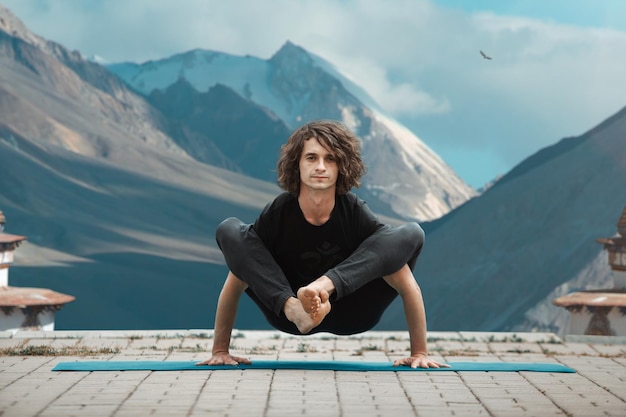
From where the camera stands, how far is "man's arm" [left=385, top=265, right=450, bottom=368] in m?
7.45

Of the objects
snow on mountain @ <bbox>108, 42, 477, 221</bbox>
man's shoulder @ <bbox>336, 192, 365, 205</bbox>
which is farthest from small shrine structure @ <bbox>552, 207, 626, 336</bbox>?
snow on mountain @ <bbox>108, 42, 477, 221</bbox>

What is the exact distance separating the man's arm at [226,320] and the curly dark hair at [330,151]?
2.39 feet

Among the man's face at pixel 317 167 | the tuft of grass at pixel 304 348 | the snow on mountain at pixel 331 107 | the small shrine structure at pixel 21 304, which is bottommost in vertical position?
the small shrine structure at pixel 21 304

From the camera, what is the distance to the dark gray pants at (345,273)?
7.14 meters

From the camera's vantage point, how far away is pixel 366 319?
7.57m

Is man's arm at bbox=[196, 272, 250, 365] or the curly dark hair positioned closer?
the curly dark hair

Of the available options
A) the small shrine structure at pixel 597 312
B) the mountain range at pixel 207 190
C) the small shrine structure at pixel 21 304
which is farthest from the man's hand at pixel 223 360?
the mountain range at pixel 207 190

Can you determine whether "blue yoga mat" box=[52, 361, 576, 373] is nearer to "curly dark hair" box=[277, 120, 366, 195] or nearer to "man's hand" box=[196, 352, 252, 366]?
"man's hand" box=[196, 352, 252, 366]

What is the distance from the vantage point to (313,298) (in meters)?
6.76

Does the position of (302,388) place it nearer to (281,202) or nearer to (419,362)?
(419,362)

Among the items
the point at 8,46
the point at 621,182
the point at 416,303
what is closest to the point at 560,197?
the point at 621,182

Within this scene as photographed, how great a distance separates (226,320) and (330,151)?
1.34 meters

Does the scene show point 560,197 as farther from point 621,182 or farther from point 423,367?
point 423,367

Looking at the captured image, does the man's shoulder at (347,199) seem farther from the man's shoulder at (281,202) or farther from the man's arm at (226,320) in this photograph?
the man's arm at (226,320)
